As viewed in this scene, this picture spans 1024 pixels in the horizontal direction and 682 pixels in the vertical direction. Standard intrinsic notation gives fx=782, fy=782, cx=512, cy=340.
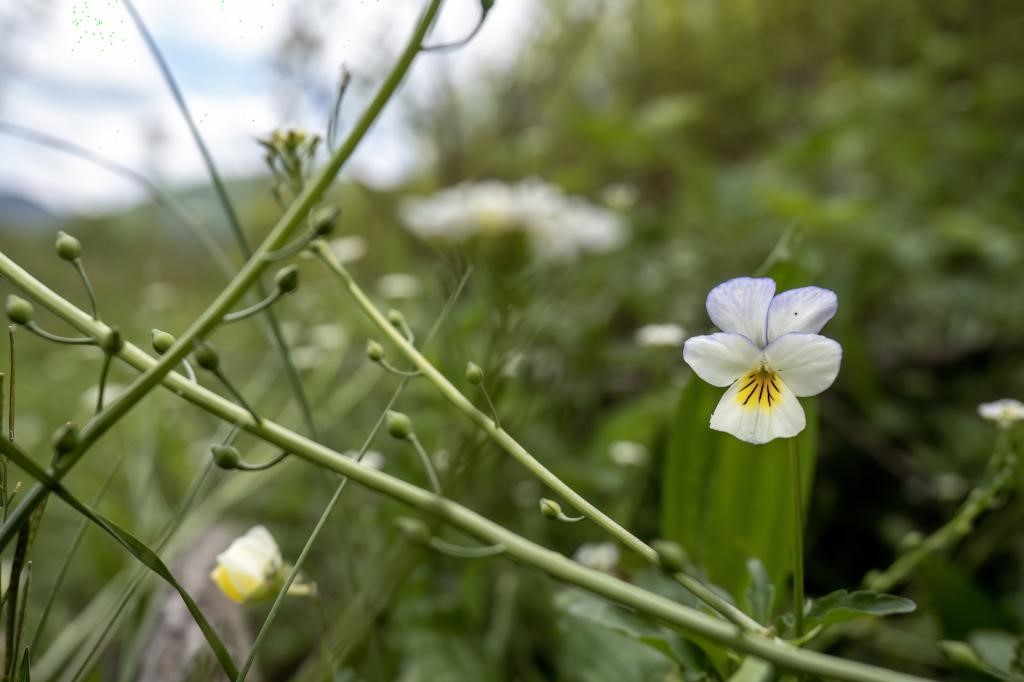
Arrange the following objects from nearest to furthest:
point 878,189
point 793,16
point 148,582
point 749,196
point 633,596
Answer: point 633,596 < point 148,582 < point 749,196 < point 878,189 < point 793,16

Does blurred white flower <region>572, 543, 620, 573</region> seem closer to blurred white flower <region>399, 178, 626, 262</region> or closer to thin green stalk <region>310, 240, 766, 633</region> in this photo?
thin green stalk <region>310, 240, 766, 633</region>

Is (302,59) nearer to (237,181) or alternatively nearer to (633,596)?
(237,181)

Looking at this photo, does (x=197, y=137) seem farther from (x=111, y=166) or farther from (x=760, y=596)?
(x=760, y=596)

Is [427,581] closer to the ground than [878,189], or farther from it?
closer to the ground

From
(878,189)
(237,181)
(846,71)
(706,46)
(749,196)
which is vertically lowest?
(237,181)

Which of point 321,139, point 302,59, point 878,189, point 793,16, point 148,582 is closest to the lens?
point 321,139

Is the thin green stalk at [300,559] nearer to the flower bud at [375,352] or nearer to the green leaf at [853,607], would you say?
the flower bud at [375,352]

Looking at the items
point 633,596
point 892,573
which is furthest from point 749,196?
point 633,596


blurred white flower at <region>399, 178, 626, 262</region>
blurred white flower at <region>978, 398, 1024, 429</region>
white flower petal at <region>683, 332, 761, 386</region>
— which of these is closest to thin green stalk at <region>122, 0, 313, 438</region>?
white flower petal at <region>683, 332, 761, 386</region>
